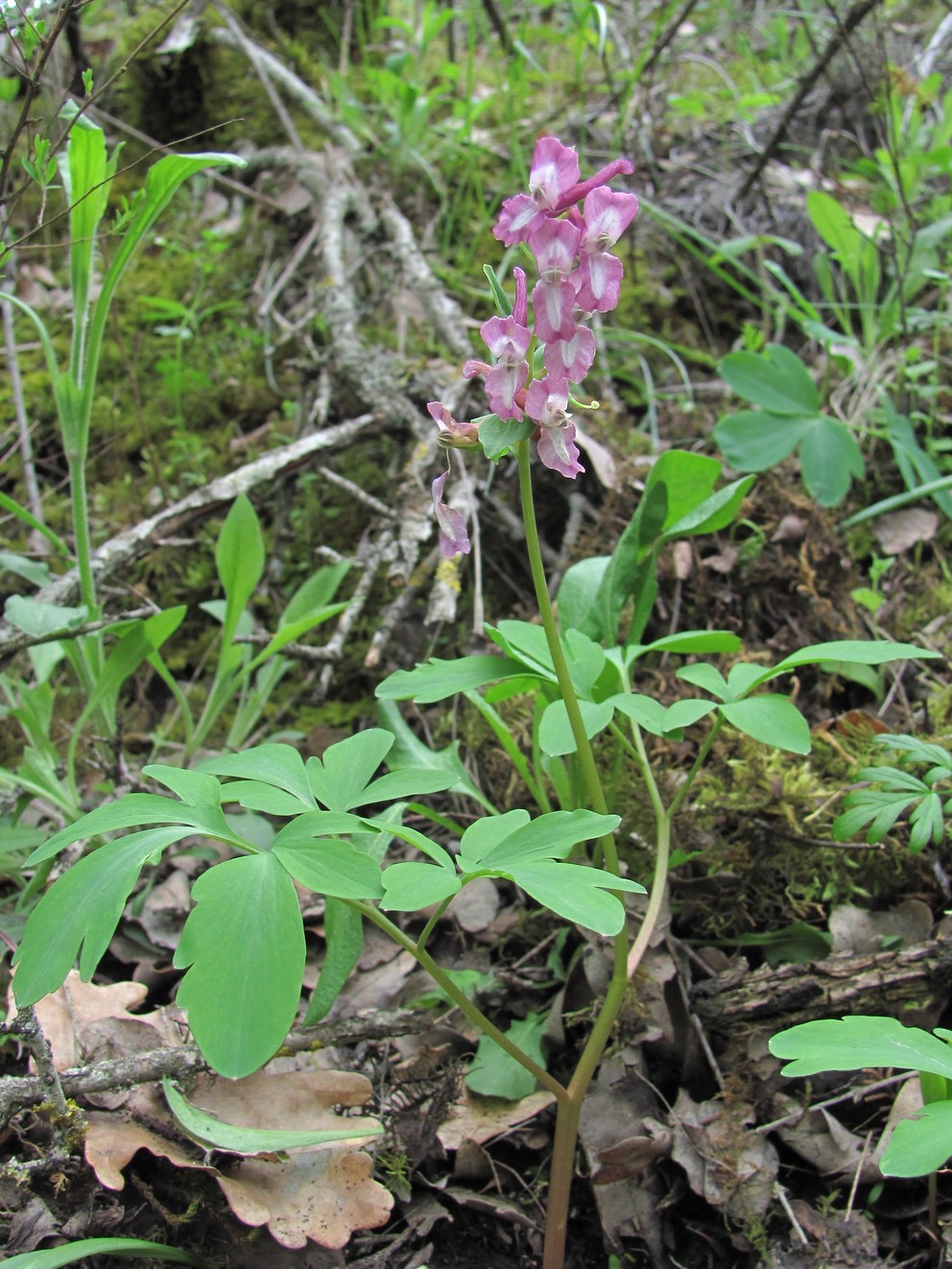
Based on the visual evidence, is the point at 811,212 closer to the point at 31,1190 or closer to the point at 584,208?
the point at 584,208

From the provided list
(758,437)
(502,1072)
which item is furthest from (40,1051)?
(758,437)

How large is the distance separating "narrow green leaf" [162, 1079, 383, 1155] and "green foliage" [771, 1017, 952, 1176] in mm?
642

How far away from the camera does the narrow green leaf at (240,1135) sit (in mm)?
1256

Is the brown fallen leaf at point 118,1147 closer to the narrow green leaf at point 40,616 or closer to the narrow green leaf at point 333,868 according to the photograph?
the narrow green leaf at point 333,868

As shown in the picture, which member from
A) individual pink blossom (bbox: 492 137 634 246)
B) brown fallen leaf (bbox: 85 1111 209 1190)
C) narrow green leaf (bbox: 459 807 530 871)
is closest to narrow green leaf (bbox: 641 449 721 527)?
individual pink blossom (bbox: 492 137 634 246)

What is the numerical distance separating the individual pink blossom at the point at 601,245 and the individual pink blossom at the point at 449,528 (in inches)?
12.4

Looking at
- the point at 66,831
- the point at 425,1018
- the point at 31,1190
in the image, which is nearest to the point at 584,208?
the point at 66,831

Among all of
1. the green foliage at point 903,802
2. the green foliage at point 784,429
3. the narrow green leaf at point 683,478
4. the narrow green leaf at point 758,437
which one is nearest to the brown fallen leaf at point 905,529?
the green foliage at point 784,429

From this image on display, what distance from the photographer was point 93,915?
3.48 ft

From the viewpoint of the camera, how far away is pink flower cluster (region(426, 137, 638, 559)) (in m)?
1.17

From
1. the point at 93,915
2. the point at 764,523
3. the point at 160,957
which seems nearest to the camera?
the point at 93,915

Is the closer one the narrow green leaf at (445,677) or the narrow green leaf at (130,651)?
the narrow green leaf at (445,677)

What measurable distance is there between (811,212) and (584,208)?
7.12 feet

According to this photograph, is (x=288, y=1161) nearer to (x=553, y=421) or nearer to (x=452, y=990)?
(x=452, y=990)
